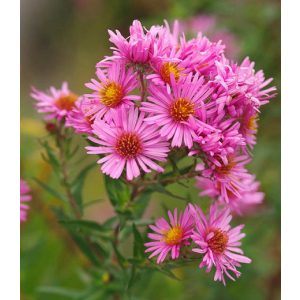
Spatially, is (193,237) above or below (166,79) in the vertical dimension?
below

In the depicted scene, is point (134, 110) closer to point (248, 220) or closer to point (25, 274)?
point (25, 274)

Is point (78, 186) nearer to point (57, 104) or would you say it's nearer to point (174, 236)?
point (57, 104)

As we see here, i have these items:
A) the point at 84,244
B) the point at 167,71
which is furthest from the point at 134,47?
the point at 84,244

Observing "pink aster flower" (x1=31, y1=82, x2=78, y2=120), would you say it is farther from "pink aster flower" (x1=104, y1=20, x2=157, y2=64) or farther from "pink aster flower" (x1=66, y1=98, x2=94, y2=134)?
"pink aster flower" (x1=104, y1=20, x2=157, y2=64)

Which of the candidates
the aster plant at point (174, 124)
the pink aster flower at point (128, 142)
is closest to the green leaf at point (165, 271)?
the aster plant at point (174, 124)

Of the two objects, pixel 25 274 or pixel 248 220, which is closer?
pixel 25 274

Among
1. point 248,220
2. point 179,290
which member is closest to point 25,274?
point 179,290

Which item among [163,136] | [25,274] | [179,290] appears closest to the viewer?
[163,136]
